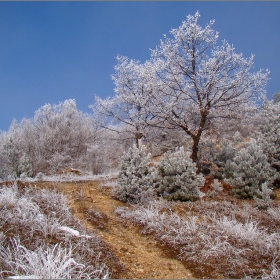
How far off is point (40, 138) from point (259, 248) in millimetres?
20651

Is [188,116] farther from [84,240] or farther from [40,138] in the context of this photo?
[40,138]

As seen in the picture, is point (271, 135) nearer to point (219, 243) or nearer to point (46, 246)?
point (219, 243)

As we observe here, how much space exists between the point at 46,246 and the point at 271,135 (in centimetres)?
1200

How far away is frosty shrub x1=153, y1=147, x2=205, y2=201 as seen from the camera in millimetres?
8781

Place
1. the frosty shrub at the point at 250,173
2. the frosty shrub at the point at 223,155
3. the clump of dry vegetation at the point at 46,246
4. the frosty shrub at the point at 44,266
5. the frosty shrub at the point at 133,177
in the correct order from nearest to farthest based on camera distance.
→ the frosty shrub at the point at 44,266 → the clump of dry vegetation at the point at 46,246 → the frosty shrub at the point at 133,177 → the frosty shrub at the point at 250,173 → the frosty shrub at the point at 223,155

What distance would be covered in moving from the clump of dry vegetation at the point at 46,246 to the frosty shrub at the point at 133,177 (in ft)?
9.60

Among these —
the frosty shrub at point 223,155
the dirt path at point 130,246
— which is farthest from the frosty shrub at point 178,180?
the frosty shrub at point 223,155

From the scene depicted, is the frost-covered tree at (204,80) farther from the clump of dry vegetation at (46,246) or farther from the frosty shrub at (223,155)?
the clump of dry vegetation at (46,246)

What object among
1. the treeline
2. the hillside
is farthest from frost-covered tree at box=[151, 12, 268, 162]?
the hillside

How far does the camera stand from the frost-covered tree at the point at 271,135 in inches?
500

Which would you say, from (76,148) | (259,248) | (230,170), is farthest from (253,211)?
(76,148)

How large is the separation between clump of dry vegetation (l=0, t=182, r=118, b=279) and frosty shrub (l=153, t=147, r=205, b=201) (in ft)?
13.4

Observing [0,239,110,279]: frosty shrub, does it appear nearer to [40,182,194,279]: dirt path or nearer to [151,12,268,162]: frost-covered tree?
[40,182,194,279]: dirt path

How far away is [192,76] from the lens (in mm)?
13438
